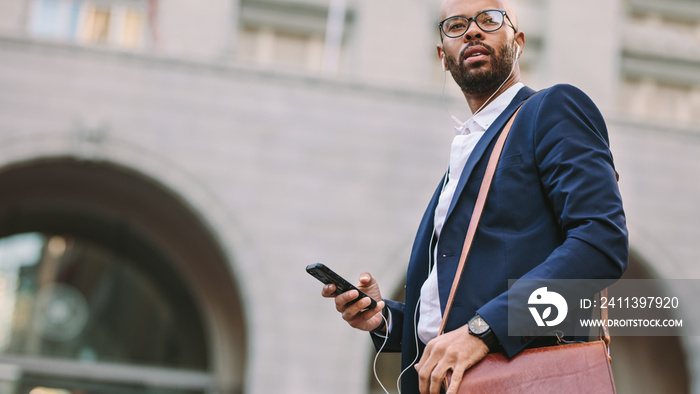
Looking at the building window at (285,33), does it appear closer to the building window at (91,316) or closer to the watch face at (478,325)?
the building window at (91,316)

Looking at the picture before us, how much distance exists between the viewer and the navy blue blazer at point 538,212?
202 centimetres

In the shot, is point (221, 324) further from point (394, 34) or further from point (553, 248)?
point (553, 248)

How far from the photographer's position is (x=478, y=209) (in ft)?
7.30

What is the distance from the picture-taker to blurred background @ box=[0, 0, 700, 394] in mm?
12133

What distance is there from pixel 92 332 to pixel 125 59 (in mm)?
4759

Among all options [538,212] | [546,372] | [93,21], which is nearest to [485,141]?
[538,212]

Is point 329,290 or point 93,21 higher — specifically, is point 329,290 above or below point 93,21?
below

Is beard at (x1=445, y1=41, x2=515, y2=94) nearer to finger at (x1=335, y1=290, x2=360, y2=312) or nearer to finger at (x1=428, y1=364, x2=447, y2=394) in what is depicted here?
finger at (x1=335, y1=290, x2=360, y2=312)

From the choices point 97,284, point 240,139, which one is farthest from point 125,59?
point 97,284

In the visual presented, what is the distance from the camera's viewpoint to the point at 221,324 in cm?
1409

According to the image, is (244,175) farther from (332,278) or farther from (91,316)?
(332,278)

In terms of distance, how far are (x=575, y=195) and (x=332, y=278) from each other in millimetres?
735

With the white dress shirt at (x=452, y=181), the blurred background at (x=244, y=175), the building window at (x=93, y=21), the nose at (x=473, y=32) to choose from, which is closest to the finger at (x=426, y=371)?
the white dress shirt at (x=452, y=181)

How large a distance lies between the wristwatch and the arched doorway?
37.5ft
